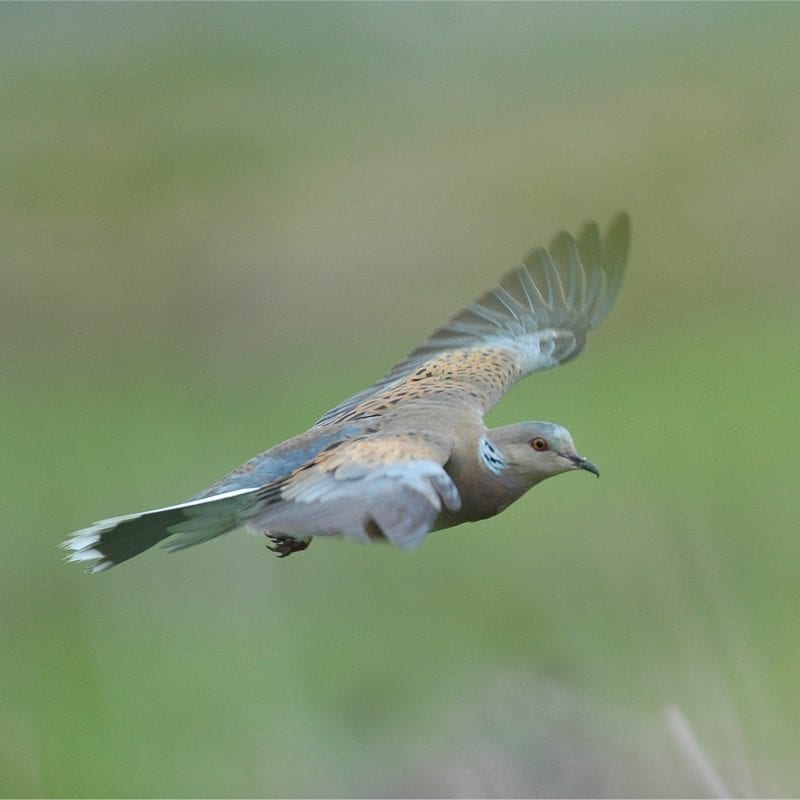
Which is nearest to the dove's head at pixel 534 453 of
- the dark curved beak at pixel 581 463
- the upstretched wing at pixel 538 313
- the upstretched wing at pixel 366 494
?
the dark curved beak at pixel 581 463

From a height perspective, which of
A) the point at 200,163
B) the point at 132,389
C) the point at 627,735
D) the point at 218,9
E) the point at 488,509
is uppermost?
the point at 218,9

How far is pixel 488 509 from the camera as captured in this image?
19.6 feet

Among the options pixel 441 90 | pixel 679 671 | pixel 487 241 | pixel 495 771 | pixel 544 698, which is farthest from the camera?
pixel 441 90

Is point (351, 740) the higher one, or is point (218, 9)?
point (218, 9)

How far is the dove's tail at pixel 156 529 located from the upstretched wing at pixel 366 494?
0.45 ft

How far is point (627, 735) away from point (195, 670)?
6046mm

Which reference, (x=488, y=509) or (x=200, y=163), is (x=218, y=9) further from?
(x=488, y=509)

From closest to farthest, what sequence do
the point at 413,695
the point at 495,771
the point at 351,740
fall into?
the point at 495,771
the point at 351,740
the point at 413,695

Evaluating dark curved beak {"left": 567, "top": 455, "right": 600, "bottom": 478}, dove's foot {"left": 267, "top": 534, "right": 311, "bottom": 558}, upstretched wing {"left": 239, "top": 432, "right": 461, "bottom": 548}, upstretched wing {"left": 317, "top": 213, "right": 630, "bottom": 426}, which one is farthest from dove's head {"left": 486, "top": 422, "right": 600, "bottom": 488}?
upstretched wing {"left": 317, "top": 213, "right": 630, "bottom": 426}

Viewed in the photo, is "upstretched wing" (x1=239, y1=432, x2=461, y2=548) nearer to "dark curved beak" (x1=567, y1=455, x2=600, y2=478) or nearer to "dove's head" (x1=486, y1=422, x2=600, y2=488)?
"dove's head" (x1=486, y1=422, x2=600, y2=488)

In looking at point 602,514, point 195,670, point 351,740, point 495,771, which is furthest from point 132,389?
point 495,771

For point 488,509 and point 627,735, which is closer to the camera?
point 627,735

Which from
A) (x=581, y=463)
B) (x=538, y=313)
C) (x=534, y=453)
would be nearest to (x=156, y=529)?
(x=534, y=453)

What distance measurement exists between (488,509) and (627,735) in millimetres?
864
